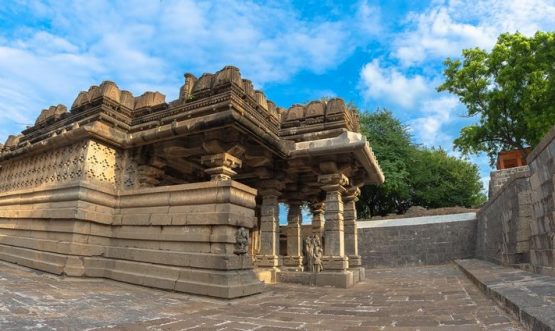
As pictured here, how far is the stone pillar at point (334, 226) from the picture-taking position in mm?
7996

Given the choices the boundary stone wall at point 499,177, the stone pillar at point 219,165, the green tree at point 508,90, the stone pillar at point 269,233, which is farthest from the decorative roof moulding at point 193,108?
the green tree at point 508,90

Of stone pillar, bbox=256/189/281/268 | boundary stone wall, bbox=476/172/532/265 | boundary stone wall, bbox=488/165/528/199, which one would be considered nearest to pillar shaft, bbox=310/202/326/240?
stone pillar, bbox=256/189/281/268

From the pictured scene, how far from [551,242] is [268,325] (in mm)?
4505

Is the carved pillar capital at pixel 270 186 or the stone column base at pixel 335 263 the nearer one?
the stone column base at pixel 335 263

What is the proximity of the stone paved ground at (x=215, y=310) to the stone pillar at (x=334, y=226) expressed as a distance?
5.85 ft

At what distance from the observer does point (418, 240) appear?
16125 mm

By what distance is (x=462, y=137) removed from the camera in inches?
919

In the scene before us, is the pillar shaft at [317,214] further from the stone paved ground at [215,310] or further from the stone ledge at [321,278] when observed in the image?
the stone paved ground at [215,310]

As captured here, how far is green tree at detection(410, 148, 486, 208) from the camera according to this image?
24188 mm

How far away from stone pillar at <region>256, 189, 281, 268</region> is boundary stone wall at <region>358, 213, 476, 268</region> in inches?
370

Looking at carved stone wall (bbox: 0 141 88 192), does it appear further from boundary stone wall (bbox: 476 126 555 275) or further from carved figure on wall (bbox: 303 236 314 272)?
boundary stone wall (bbox: 476 126 555 275)

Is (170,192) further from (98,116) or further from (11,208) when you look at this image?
(11,208)

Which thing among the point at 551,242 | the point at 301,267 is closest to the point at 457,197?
the point at 301,267

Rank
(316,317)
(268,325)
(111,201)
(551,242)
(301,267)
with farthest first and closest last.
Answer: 1. (301,267)
2. (111,201)
3. (551,242)
4. (316,317)
5. (268,325)
